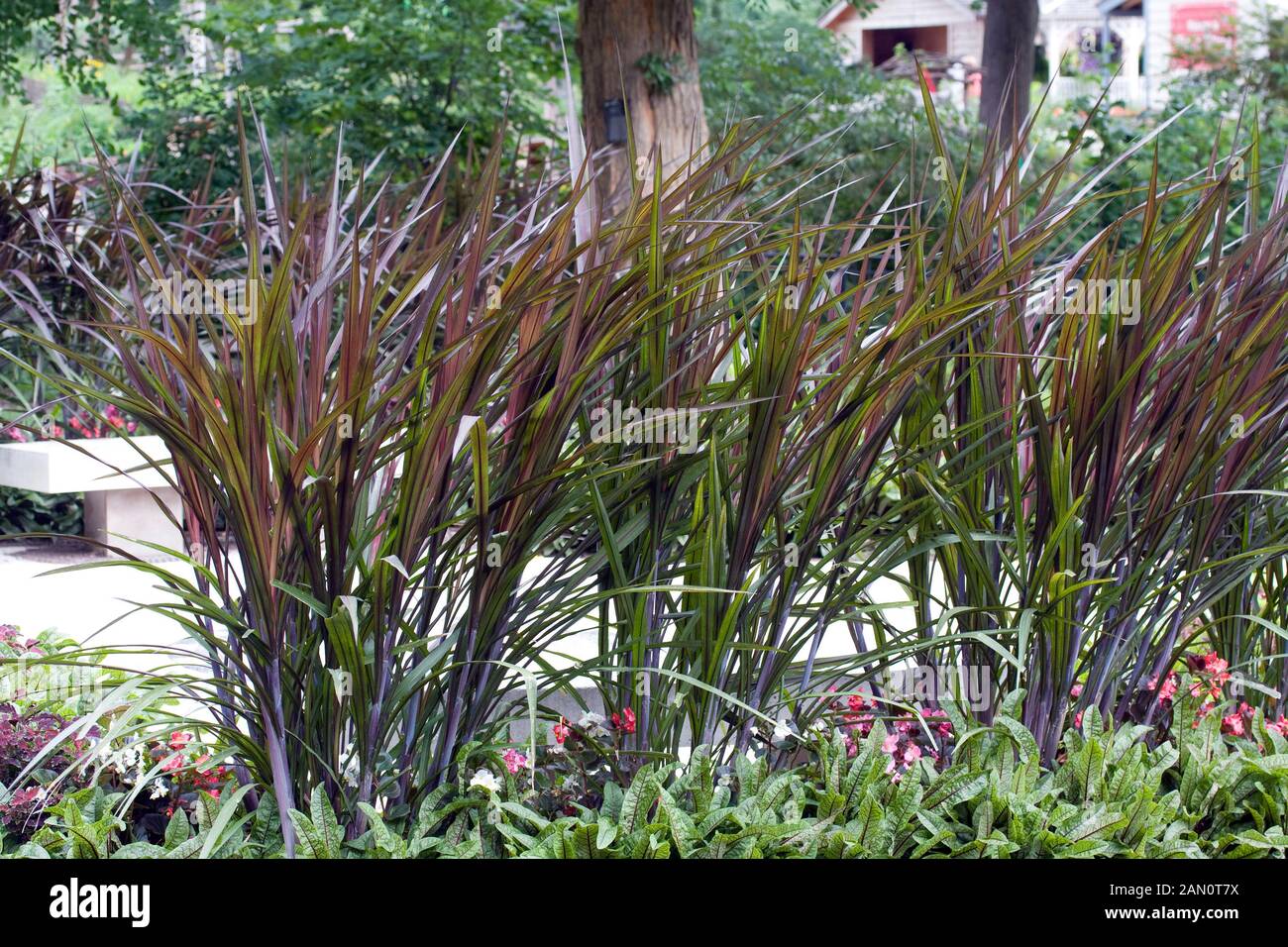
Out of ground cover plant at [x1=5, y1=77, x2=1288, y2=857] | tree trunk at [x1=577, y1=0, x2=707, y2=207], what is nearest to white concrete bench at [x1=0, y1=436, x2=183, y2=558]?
ground cover plant at [x1=5, y1=77, x2=1288, y2=857]

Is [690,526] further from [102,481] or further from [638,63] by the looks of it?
[638,63]

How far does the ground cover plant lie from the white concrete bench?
265 cm

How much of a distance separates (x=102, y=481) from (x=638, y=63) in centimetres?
395

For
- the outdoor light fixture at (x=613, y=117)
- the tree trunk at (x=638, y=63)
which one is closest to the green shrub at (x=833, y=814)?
the tree trunk at (x=638, y=63)

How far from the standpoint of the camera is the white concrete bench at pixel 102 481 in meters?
4.84

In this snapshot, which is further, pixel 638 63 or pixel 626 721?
pixel 638 63

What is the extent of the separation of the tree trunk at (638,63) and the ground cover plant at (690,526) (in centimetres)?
519

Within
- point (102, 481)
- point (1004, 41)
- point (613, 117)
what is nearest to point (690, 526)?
point (102, 481)

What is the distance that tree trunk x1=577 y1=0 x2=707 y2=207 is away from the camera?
7.38 meters

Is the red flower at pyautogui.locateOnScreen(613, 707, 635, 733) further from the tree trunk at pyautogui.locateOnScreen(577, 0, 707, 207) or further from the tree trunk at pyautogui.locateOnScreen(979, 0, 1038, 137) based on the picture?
the tree trunk at pyautogui.locateOnScreen(979, 0, 1038, 137)

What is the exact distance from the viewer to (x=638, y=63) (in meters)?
7.37

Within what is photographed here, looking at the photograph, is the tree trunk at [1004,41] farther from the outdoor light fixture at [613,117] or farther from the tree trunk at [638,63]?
the outdoor light fixture at [613,117]
